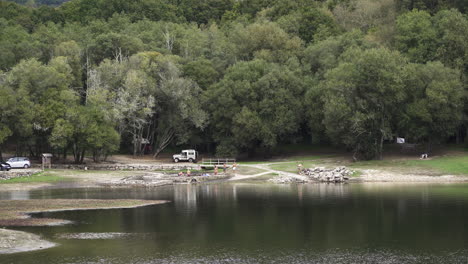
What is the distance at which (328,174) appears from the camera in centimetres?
7956

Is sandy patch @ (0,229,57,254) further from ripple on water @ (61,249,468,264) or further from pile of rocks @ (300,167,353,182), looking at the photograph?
pile of rocks @ (300,167,353,182)

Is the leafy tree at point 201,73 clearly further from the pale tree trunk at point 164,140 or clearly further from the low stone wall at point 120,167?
the low stone wall at point 120,167

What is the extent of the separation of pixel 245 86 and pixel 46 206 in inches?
1971

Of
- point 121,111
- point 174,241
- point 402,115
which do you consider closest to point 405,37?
point 402,115

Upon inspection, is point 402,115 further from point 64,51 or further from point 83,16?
point 83,16

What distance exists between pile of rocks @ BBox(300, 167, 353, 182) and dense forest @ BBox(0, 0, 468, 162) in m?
10.7

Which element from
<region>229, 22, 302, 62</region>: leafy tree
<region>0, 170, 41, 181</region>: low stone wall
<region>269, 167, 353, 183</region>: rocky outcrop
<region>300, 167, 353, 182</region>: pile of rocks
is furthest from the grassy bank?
<region>229, 22, 302, 62</region>: leafy tree

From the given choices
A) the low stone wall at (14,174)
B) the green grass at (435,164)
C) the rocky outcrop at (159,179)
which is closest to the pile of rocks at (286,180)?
the rocky outcrop at (159,179)

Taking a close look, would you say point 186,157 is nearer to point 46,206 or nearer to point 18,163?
point 18,163

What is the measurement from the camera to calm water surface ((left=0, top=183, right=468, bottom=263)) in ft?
122

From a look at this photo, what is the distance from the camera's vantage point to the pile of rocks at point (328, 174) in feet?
257

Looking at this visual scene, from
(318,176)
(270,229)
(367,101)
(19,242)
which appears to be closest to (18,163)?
(318,176)

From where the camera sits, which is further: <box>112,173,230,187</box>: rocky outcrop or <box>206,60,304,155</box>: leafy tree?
<box>206,60,304,155</box>: leafy tree

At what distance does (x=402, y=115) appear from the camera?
302 ft
